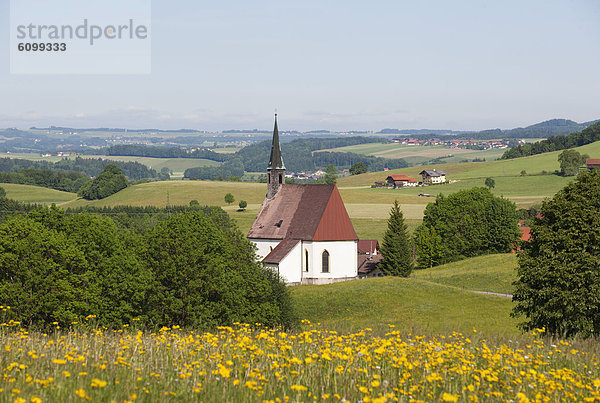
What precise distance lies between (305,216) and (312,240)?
3.62 m

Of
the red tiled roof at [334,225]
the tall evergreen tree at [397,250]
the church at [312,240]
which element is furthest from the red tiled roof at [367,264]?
the red tiled roof at [334,225]

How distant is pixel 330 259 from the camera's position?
70500 millimetres

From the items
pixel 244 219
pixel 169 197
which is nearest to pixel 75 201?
pixel 169 197

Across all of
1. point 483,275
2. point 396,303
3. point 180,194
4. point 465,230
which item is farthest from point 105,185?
point 396,303

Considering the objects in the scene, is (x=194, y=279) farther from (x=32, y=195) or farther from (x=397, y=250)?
(x=32, y=195)

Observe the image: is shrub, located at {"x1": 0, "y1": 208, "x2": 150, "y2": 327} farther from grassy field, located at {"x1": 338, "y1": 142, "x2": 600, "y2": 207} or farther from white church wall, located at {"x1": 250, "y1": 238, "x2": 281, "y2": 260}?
grassy field, located at {"x1": 338, "y1": 142, "x2": 600, "y2": 207}

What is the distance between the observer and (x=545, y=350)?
13.2 m

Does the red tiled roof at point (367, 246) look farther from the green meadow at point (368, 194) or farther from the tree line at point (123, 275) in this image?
the tree line at point (123, 275)

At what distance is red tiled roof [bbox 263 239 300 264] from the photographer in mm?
68125

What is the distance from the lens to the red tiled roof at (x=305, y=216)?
232ft

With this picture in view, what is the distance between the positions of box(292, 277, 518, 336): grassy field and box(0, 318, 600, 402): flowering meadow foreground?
3495 centimetres

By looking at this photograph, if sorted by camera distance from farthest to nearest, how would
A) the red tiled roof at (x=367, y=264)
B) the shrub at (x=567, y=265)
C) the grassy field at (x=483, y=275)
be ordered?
the red tiled roof at (x=367, y=264) → the grassy field at (x=483, y=275) → the shrub at (x=567, y=265)

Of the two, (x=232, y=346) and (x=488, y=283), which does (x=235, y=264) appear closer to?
(x=232, y=346)

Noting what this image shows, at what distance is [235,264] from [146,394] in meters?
29.1
